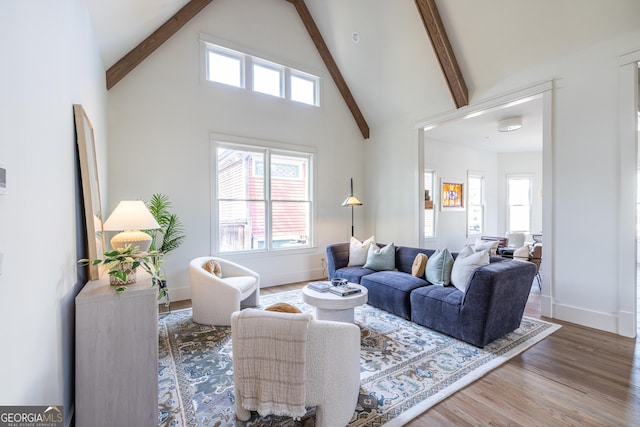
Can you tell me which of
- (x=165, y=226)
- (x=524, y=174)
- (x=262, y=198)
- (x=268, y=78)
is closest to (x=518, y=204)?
(x=524, y=174)

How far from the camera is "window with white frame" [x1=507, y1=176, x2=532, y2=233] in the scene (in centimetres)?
829

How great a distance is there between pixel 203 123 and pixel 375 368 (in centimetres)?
411

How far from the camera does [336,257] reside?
15.1 feet

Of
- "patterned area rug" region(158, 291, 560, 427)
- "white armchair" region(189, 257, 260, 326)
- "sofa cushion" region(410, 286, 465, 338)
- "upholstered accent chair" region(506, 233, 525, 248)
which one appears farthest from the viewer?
"upholstered accent chair" region(506, 233, 525, 248)

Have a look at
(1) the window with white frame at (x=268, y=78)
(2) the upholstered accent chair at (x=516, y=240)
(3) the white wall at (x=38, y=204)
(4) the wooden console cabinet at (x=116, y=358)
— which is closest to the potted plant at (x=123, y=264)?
(4) the wooden console cabinet at (x=116, y=358)

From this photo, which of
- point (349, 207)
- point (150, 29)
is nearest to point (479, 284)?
point (349, 207)

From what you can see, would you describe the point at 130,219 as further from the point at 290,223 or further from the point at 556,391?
the point at 556,391

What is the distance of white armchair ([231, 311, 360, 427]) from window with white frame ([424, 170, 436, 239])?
5829mm

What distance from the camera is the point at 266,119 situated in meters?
5.07

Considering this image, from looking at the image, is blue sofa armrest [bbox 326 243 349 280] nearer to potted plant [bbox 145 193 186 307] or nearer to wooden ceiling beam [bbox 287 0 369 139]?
potted plant [bbox 145 193 186 307]

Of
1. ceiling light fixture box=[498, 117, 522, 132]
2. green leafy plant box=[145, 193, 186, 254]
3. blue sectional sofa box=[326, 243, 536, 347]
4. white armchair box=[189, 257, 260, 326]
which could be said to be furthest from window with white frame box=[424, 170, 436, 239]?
green leafy plant box=[145, 193, 186, 254]

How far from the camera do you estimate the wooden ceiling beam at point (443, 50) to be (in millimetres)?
3842

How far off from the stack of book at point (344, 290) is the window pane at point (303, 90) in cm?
383

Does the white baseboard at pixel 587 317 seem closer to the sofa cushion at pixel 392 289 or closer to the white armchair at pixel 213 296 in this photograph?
the sofa cushion at pixel 392 289
